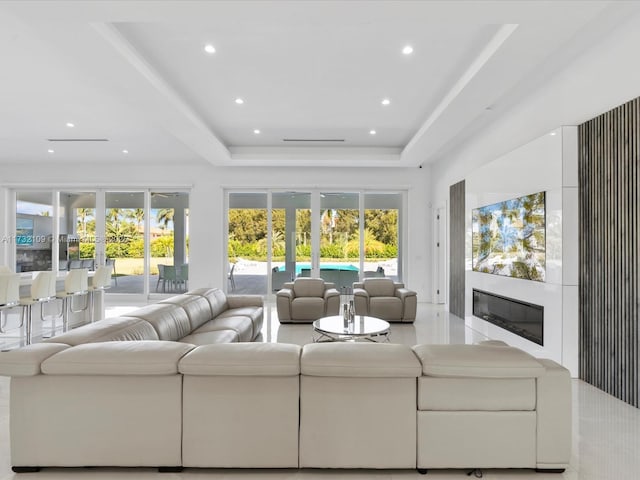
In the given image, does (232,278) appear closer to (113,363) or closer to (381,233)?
(381,233)

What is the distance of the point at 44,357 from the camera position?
201 centimetres

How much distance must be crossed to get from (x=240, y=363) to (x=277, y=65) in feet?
10.9

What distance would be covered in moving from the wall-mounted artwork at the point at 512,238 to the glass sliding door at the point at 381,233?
10.3ft

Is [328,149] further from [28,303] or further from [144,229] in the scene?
[28,303]

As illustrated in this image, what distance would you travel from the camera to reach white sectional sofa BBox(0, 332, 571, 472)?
1.97 m

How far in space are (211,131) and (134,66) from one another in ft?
8.76

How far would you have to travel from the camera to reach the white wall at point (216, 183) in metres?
8.52

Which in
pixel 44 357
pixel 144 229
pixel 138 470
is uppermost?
pixel 144 229

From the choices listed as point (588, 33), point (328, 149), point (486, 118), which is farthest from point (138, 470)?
point (328, 149)

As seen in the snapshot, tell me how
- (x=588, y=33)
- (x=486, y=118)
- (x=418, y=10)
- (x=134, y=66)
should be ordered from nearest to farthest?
(x=418, y=10) < (x=588, y=33) < (x=134, y=66) < (x=486, y=118)

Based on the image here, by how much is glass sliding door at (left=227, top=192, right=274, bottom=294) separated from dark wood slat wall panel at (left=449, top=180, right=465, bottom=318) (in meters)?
4.14

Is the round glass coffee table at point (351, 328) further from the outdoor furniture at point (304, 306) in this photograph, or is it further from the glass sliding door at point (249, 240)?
the glass sliding door at point (249, 240)

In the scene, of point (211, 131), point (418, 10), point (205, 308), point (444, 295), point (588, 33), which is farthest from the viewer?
point (444, 295)

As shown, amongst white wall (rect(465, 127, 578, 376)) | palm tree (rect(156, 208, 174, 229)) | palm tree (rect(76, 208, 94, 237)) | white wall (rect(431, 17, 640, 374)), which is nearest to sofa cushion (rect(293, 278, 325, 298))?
white wall (rect(465, 127, 578, 376))
